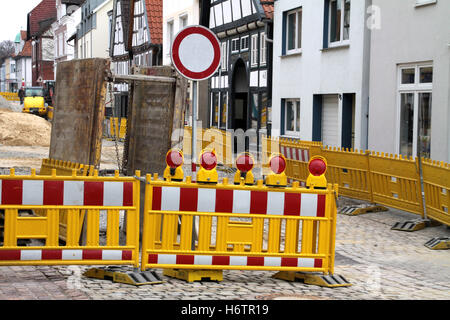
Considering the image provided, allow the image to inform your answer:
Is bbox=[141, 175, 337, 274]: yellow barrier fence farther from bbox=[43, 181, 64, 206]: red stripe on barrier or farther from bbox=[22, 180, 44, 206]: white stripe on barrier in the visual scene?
bbox=[22, 180, 44, 206]: white stripe on barrier

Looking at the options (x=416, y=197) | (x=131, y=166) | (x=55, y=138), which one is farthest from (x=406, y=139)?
(x=55, y=138)

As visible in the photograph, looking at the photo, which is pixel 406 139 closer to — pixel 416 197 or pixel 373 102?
pixel 373 102

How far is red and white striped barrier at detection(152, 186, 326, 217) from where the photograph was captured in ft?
23.2

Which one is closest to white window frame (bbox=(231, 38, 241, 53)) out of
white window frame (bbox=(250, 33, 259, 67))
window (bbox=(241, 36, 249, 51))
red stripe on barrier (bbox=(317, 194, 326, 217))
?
window (bbox=(241, 36, 249, 51))

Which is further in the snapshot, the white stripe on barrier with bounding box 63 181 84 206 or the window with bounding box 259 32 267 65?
the window with bounding box 259 32 267 65

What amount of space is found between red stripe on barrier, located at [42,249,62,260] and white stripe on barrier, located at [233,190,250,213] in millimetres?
1645

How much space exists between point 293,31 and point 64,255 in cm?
2006

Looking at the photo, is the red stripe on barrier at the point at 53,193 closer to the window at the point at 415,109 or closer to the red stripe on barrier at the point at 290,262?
the red stripe on barrier at the point at 290,262

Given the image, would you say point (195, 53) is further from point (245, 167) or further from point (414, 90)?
point (414, 90)

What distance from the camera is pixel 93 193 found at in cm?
701

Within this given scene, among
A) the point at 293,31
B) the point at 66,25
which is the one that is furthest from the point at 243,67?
the point at 66,25

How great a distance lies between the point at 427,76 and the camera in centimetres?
1709

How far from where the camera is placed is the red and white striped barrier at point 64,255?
690 cm

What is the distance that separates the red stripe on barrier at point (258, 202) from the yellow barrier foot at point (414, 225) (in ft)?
17.8
